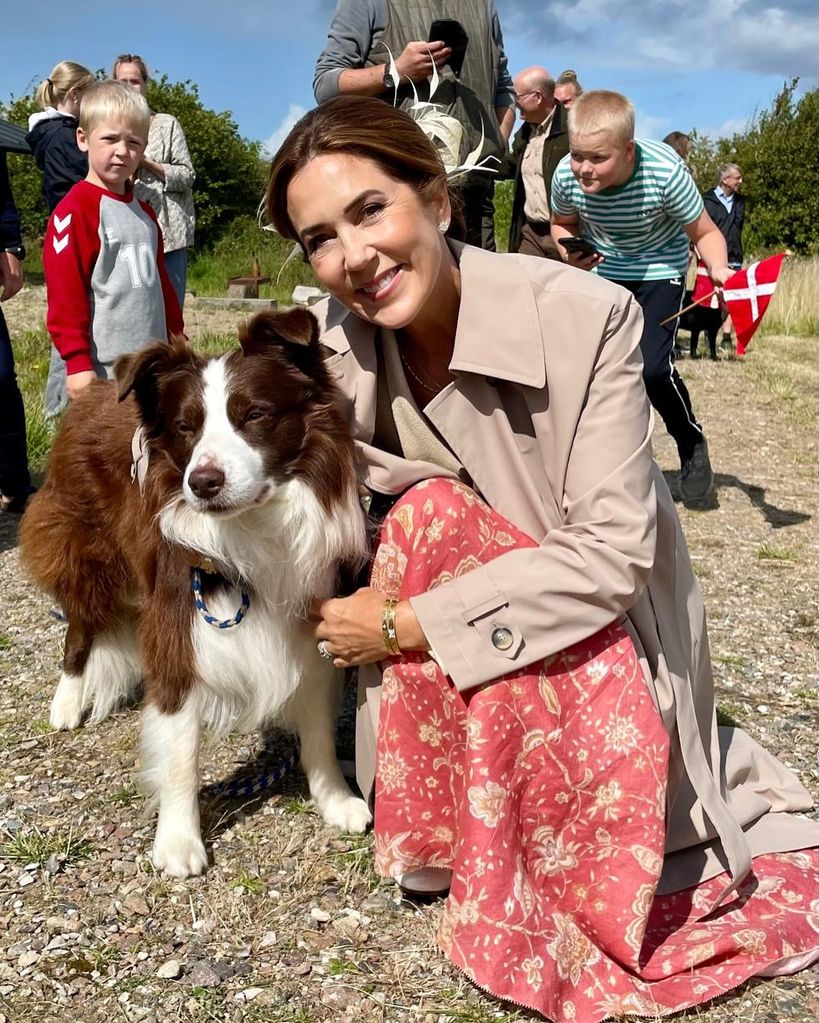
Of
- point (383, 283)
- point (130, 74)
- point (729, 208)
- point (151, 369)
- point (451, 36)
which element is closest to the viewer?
point (383, 283)

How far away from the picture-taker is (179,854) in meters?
2.83

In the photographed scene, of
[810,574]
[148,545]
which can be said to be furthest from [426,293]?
[810,574]

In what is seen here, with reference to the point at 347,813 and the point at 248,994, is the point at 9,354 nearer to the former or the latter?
the point at 347,813

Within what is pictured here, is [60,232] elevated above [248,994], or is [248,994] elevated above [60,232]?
[60,232]

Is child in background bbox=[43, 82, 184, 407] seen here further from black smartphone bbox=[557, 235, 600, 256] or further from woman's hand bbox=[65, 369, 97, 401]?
black smartphone bbox=[557, 235, 600, 256]

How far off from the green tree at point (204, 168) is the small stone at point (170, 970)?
848 inches

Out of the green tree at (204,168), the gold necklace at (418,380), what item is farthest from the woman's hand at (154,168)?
the green tree at (204,168)

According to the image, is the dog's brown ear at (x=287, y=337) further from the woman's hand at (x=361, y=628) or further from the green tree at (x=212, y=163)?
the green tree at (x=212, y=163)

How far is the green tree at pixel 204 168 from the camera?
73.0 feet

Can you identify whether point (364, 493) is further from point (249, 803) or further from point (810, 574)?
point (810, 574)

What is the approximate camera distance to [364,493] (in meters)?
2.88

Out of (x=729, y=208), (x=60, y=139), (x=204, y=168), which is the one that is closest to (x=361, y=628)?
(x=60, y=139)

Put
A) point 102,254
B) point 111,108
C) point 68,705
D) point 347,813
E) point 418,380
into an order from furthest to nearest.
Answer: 1. point 102,254
2. point 111,108
3. point 68,705
4. point 347,813
5. point 418,380

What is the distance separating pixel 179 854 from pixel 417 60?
3638mm
